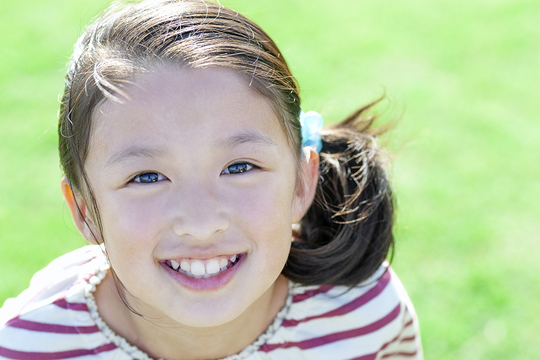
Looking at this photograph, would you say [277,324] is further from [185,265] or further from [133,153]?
[133,153]

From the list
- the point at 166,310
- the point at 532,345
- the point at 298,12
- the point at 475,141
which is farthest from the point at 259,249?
the point at 298,12

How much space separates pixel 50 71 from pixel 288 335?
3.76 metres

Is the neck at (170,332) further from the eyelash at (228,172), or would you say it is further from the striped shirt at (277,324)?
the eyelash at (228,172)

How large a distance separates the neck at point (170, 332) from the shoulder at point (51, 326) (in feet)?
0.20

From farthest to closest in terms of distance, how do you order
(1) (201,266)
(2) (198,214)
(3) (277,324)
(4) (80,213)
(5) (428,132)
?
(5) (428,132) → (3) (277,324) → (4) (80,213) → (1) (201,266) → (2) (198,214)

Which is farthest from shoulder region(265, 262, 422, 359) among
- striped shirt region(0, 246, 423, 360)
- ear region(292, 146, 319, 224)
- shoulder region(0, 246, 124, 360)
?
shoulder region(0, 246, 124, 360)

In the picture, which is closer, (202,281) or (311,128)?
(202,281)

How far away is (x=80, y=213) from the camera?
186cm

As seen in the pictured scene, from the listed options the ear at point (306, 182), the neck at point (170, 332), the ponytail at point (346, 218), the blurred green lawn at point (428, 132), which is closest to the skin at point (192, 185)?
the ear at point (306, 182)

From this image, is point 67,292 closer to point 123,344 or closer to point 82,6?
point 123,344

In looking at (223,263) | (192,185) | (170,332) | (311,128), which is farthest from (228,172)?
(170,332)

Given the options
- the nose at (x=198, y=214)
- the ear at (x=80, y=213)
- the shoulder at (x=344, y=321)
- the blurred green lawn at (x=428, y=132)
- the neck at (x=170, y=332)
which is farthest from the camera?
the blurred green lawn at (x=428, y=132)

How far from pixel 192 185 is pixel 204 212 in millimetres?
75

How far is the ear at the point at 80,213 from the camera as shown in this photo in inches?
72.9
